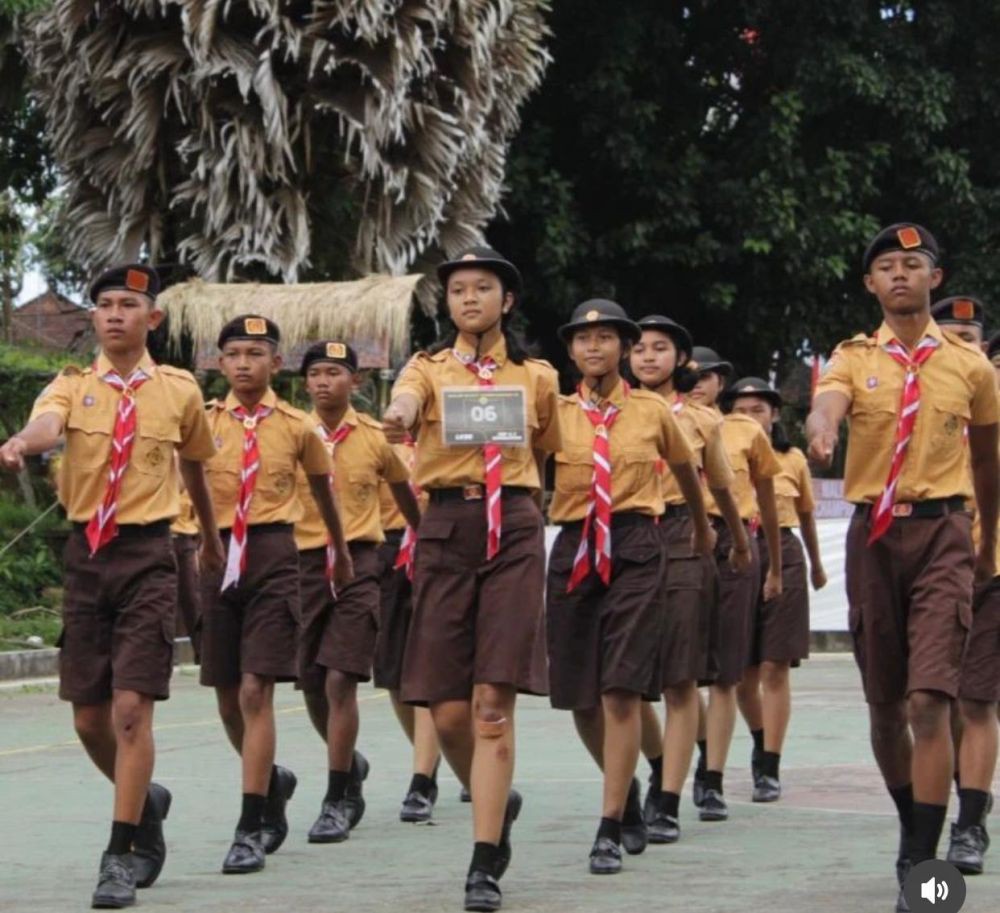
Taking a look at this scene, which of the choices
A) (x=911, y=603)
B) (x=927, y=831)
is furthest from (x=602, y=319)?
(x=927, y=831)

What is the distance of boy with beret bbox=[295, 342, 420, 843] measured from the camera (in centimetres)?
1100

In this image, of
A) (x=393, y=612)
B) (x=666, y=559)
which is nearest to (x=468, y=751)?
(x=666, y=559)

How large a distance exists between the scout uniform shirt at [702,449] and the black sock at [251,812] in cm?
232

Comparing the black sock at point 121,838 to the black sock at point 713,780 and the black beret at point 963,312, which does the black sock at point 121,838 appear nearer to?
the black sock at point 713,780

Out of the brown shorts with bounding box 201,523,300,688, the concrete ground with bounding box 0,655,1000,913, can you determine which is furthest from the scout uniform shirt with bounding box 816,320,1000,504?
the brown shorts with bounding box 201,523,300,688

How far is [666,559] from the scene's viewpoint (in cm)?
1004

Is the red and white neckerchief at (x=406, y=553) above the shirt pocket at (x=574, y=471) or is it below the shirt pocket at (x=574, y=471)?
below

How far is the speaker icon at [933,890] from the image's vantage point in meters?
7.79

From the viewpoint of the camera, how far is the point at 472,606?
28.8ft

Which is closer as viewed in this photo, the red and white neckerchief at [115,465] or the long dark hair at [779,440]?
the red and white neckerchief at [115,465]

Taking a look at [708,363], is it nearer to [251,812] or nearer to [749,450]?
[749,450]

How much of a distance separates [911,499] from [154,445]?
103 inches

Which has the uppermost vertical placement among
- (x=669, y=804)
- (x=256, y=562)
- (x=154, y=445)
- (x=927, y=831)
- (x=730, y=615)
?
(x=154, y=445)

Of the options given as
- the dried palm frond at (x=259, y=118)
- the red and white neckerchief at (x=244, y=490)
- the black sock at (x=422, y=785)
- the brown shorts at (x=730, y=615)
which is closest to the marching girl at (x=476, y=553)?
the red and white neckerchief at (x=244, y=490)
